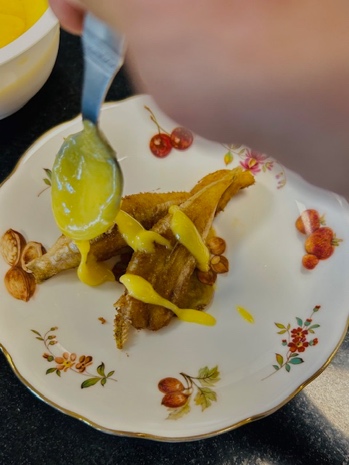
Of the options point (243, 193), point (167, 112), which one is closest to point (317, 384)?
point (243, 193)

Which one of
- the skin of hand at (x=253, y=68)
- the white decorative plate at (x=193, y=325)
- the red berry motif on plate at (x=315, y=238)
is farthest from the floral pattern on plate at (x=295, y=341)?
the skin of hand at (x=253, y=68)

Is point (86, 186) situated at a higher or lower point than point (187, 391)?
higher

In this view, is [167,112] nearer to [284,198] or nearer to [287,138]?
[287,138]

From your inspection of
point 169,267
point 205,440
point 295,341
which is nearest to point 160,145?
point 169,267

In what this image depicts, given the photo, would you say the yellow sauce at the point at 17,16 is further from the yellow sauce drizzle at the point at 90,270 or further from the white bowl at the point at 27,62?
the yellow sauce drizzle at the point at 90,270

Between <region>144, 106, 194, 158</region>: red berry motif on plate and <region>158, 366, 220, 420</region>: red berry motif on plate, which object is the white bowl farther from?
<region>158, 366, 220, 420</region>: red berry motif on plate

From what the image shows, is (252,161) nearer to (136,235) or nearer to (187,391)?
(136,235)
